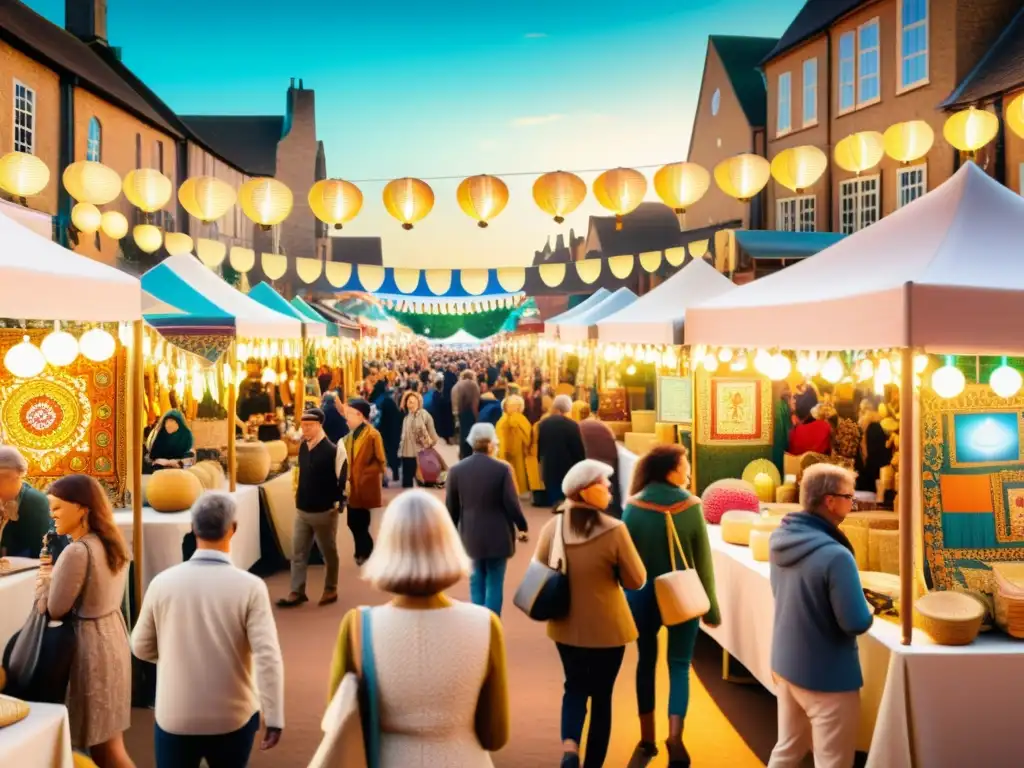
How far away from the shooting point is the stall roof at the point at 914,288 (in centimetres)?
425

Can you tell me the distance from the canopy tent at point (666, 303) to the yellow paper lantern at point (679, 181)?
3.80ft

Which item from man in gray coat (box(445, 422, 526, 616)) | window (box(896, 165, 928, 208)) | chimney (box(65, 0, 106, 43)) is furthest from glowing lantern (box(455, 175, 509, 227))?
chimney (box(65, 0, 106, 43))

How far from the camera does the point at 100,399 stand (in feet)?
23.0

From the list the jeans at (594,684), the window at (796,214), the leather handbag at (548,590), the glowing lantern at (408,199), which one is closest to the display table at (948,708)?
the jeans at (594,684)

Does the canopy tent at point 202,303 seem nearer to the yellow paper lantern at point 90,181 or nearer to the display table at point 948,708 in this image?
the yellow paper lantern at point 90,181

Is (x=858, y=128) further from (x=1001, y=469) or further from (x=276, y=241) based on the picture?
(x=276, y=241)

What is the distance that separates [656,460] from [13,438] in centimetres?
459

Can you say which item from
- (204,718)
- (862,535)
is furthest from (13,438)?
(862,535)

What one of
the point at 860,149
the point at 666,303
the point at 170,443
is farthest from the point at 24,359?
the point at 860,149

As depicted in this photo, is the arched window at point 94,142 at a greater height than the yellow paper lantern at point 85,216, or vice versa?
the arched window at point 94,142

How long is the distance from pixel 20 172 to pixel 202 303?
299 cm

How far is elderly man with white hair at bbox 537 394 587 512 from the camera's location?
11.0 m

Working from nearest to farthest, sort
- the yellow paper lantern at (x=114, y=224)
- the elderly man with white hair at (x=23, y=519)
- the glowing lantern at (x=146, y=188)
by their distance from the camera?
1. the elderly man with white hair at (x=23, y=519)
2. the glowing lantern at (x=146, y=188)
3. the yellow paper lantern at (x=114, y=224)

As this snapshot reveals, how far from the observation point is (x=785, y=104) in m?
24.2
